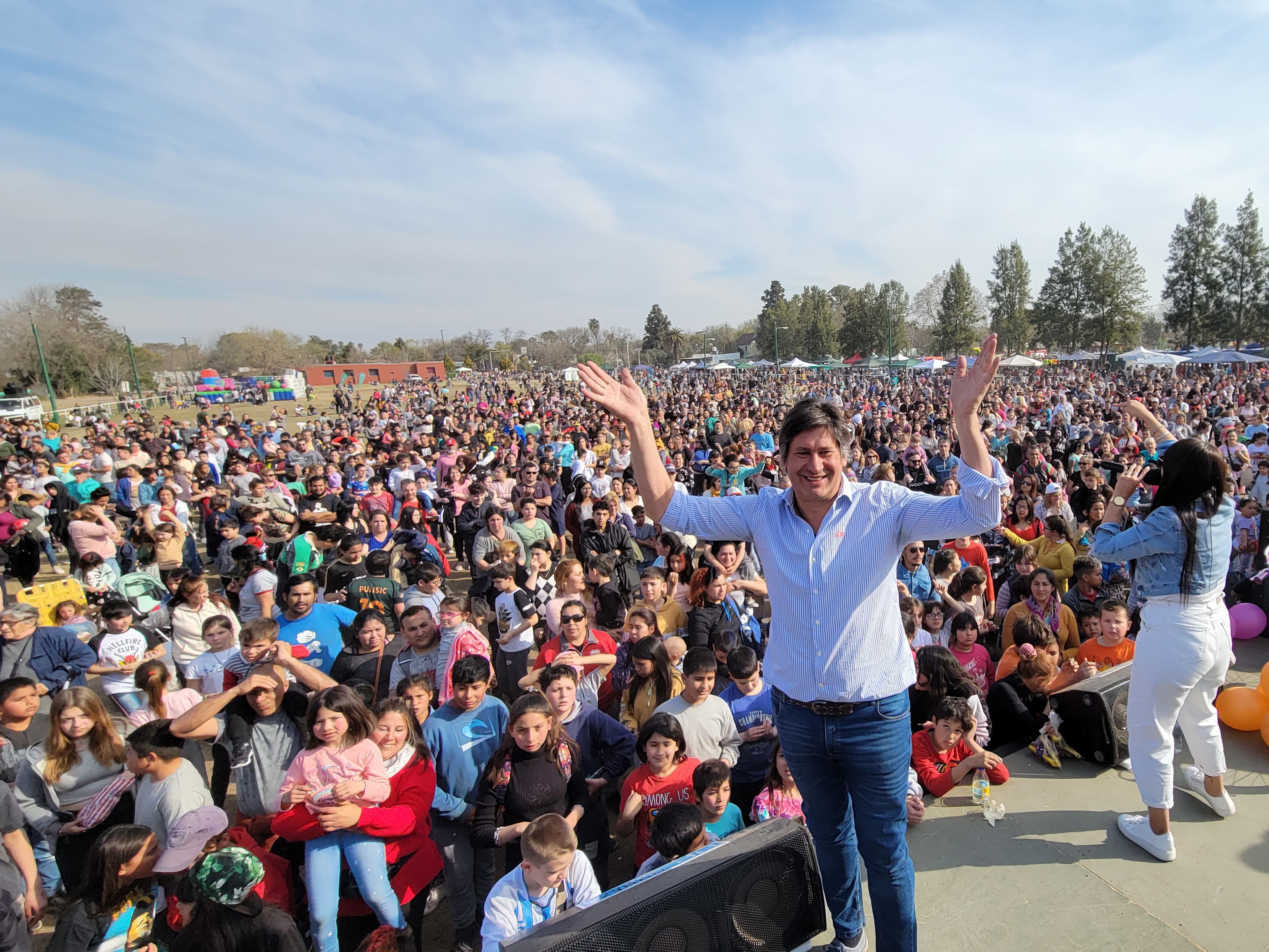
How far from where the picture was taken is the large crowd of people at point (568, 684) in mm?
1835

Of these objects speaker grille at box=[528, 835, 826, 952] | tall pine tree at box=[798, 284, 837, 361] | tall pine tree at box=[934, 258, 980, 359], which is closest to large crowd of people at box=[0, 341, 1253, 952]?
speaker grille at box=[528, 835, 826, 952]

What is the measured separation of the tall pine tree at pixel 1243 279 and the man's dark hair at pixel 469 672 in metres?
61.3

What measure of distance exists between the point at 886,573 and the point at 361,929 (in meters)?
2.92

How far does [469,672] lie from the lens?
3141 millimetres

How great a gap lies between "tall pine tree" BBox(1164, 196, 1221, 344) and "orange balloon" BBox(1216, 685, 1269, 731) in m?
58.8

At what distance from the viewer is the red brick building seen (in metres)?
73.2

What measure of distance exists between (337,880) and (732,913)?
183cm

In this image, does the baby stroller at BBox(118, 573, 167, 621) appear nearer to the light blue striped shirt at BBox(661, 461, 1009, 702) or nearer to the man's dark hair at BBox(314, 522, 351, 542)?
the man's dark hair at BBox(314, 522, 351, 542)

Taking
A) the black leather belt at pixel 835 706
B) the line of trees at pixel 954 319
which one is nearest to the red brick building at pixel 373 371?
the line of trees at pixel 954 319

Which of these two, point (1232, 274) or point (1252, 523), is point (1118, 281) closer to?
point (1232, 274)

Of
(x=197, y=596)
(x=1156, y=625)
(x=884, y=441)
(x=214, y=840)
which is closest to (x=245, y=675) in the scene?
(x=214, y=840)

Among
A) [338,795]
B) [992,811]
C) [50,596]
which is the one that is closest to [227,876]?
[338,795]

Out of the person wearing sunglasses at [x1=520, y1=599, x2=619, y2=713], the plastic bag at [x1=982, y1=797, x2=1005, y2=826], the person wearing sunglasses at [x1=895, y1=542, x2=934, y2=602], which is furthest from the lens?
the person wearing sunglasses at [x1=895, y1=542, x2=934, y2=602]

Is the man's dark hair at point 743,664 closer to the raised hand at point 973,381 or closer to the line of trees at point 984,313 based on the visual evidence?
the raised hand at point 973,381
